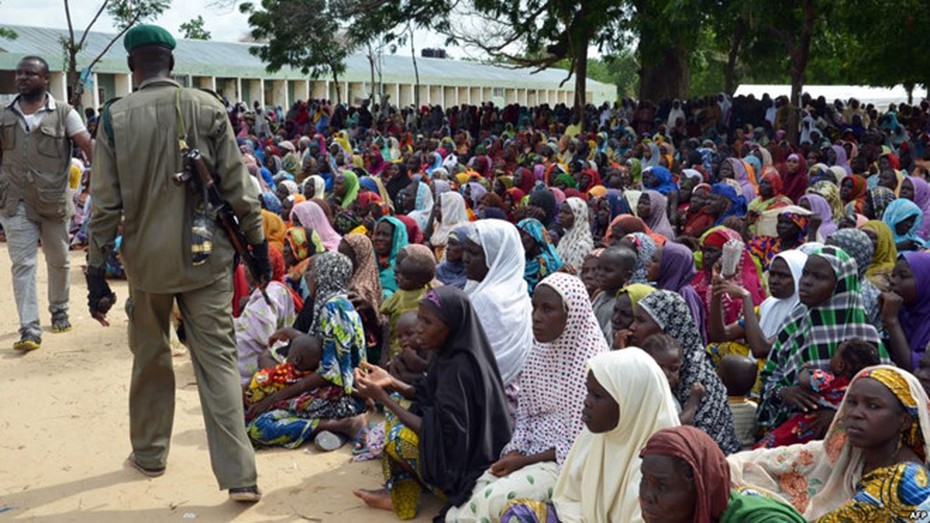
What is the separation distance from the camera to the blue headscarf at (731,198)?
8.78 meters

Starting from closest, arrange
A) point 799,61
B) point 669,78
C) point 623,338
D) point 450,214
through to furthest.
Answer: point 623,338
point 450,214
point 799,61
point 669,78

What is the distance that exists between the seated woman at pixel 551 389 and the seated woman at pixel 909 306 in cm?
158

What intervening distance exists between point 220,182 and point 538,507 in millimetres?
1810

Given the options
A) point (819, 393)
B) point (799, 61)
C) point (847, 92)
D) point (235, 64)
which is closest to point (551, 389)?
point (819, 393)

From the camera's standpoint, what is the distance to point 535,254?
6492 millimetres

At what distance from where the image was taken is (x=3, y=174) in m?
6.40

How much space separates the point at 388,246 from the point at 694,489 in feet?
14.5

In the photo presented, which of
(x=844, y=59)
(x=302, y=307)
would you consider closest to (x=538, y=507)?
(x=302, y=307)

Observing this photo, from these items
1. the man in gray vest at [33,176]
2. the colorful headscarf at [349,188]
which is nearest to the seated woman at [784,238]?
the man in gray vest at [33,176]

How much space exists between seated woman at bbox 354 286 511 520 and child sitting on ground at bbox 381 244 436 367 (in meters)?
1.21

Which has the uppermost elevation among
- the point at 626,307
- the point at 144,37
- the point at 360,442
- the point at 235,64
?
the point at 235,64

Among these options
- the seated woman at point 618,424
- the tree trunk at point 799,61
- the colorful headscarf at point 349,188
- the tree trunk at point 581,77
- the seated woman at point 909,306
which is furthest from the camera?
the tree trunk at point 581,77

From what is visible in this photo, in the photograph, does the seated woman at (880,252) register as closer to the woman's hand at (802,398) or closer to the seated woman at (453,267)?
the woman's hand at (802,398)

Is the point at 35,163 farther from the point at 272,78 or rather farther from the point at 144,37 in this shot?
the point at 272,78
